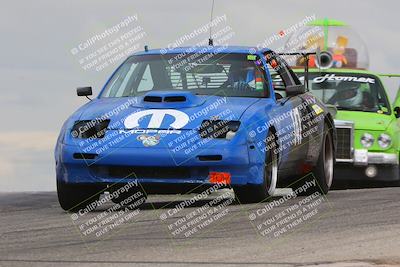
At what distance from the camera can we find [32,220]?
30.1 feet

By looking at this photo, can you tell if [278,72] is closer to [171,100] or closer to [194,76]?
[194,76]

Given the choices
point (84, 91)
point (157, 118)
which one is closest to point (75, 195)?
point (157, 118)

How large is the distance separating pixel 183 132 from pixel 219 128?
1.10 feet

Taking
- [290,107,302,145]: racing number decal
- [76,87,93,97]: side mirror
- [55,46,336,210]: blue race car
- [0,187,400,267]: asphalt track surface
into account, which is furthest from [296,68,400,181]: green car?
[0,187,400,267]: asphalt track surface

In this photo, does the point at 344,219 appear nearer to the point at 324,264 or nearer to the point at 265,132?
the point at 265,132

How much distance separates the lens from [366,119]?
16.1 meters

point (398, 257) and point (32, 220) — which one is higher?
point (398, 257)

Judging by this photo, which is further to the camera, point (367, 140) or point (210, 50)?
point (367, 140)

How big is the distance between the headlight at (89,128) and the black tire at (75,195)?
451mm

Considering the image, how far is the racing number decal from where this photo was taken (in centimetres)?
1095

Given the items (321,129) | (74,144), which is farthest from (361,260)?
(321,129)

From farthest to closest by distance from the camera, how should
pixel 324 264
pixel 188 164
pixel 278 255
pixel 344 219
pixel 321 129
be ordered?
pixel 321 129
pixel 188 164
pixel 344 219
pixel 278 255
pixel 324 264

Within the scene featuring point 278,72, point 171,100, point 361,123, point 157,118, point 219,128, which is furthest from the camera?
point 361,123

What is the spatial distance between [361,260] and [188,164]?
322cm
